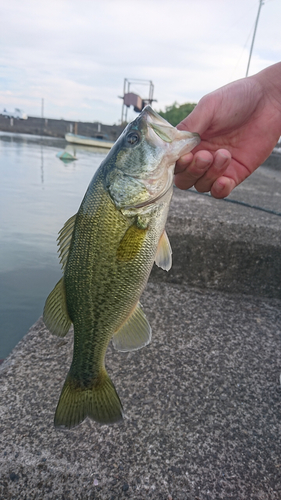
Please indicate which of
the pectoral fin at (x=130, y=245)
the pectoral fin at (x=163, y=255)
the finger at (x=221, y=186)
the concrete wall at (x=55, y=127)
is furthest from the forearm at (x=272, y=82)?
the concrete wall at (x=55, y=127)

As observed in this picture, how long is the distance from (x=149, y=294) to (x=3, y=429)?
1565mm

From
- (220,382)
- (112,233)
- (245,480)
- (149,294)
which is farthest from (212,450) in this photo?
(149,294)

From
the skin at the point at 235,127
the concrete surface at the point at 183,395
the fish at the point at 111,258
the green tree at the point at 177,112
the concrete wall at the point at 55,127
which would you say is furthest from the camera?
the green tree at the point at 177,112

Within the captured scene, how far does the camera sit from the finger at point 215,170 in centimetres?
187

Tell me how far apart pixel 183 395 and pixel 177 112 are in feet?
215

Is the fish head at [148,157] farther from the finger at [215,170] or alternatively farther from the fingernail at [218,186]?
the fingernail at [218,186]

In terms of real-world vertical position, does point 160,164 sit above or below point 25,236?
above

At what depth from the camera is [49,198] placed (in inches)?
350

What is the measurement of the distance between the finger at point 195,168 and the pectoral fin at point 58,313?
996mm

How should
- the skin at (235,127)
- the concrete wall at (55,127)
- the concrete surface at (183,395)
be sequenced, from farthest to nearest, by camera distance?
the concrete wall at (55,127), the skin at (235,127), the concrete surface at (183,395)

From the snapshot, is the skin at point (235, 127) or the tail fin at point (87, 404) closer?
the tail fin at point (87, 404)

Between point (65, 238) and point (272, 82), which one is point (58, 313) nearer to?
point (65, 238)

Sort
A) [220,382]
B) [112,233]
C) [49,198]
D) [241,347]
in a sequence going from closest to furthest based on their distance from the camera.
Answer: [112,233] → [220,382] → [241,347] → [49,198]

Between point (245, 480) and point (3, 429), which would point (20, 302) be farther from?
point (245, 480)
